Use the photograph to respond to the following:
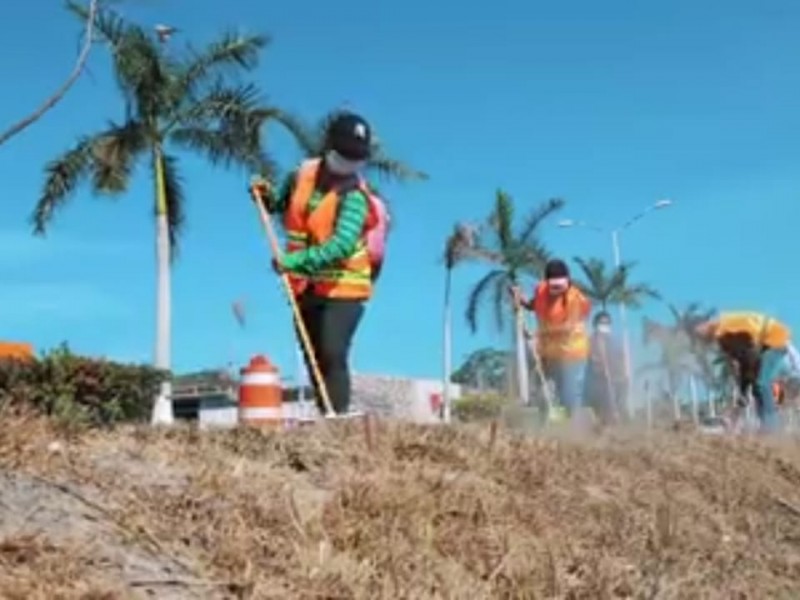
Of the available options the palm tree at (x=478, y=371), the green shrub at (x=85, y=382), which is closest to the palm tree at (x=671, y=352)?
the green shrub at (x=85, y=382)

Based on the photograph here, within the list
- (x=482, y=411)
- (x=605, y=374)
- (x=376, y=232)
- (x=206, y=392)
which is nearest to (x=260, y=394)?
(x=376, y=232)

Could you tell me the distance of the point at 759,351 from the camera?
1366cm

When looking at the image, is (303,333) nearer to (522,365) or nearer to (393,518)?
(393,518)

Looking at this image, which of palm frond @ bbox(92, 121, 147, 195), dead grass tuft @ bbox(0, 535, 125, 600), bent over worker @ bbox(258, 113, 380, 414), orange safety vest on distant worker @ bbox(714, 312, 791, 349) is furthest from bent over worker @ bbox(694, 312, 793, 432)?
palm frond @ bbox(92, 121, 147, 195)

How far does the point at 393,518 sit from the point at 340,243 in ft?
7.89

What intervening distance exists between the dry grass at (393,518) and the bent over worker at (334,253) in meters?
0.79

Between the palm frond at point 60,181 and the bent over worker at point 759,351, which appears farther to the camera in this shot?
the palm frond at point 60,181

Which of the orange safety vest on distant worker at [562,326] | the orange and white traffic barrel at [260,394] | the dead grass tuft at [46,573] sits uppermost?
the orange safety vest on distant worker at [562,326]

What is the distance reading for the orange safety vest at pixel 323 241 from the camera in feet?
24.0

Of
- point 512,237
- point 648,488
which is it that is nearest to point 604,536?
point 648,488

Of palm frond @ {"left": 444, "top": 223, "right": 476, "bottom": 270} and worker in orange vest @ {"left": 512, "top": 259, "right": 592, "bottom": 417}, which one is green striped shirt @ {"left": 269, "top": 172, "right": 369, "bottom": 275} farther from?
palm frond @ {"left": 444, "top": 223, "right": 476, "bottom": 270}

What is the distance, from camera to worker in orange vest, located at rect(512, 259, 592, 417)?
12.0m

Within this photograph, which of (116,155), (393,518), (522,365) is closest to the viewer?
(393,518)

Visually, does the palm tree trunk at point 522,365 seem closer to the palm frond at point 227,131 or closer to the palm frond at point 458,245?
the palm frond at point 227,131
